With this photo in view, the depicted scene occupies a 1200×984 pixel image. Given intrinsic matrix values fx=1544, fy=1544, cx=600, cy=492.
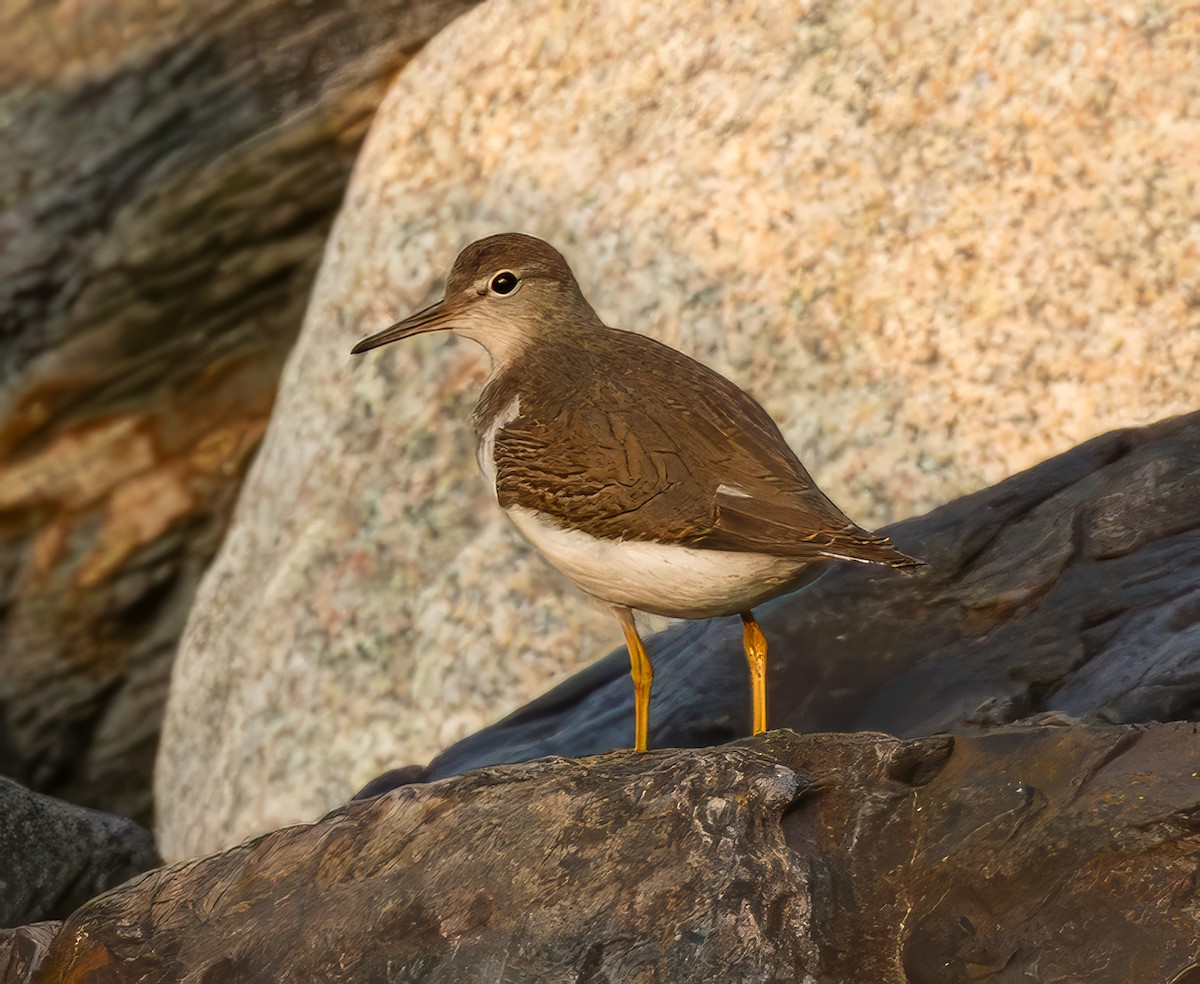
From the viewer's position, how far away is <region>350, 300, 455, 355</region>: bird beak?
21.3 feet

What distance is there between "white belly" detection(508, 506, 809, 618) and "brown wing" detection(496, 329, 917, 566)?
0.17 ft

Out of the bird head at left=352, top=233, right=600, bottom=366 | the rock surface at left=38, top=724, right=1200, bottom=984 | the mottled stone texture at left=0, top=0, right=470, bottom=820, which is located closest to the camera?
the rock surface at left=38, top=724, right=1200, bottom=984

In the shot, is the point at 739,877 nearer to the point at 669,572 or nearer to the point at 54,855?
the point at 669,572

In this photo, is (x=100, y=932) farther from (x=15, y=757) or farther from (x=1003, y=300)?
(x=15, y=757)

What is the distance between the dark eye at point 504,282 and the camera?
251 inches

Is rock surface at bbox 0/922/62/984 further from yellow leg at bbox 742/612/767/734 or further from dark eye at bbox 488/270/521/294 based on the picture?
dark eye at bbox 488/270/521/294

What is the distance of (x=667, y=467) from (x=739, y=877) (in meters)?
1.67

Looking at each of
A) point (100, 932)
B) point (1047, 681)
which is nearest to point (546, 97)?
point (1047, 681)

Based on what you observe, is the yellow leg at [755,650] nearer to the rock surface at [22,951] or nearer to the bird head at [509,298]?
the bird head at [509,298]

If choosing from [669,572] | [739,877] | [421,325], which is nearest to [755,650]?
[669,572]

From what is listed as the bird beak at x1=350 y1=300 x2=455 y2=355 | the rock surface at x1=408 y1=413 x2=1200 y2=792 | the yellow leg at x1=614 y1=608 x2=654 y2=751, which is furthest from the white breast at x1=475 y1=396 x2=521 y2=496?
the rock surface at x1=408 y1=413 x2=1200 y2=792

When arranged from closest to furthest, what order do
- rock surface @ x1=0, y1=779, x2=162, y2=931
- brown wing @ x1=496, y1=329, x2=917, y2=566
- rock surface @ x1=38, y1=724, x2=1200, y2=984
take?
rock surface @ x1=38, y1=724, x2=1200, y2=984 < brown wing @ x1=496, y1=329, x2=917, y2=566 < rock surface @ x1=0, y1=779, x2=162, y2=931

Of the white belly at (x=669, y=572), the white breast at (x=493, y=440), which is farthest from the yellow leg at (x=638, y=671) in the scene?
the white breast at (x=493, y=440)

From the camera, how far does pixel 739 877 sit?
3.91 metres
